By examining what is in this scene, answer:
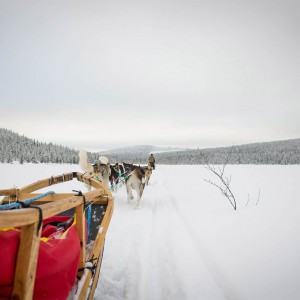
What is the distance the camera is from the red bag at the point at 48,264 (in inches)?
48.2

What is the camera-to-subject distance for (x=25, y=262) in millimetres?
1207

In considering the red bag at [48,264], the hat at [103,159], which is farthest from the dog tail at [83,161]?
the red bag at [48,264]

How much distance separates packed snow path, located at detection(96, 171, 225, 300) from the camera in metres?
2.68

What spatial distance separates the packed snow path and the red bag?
3.94 feet

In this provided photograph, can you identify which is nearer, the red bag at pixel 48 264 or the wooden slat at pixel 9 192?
the red bag at pixel 48 264

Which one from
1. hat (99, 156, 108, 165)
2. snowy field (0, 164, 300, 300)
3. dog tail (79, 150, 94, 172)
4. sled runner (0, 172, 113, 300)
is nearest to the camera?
sled runner (0, 172, 113, 300)

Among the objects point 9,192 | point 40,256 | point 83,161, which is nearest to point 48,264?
point 40,256

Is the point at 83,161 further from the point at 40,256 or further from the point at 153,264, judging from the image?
the point at 40,256

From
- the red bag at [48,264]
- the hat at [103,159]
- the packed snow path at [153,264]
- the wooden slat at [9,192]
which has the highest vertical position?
the hat at [103,159]

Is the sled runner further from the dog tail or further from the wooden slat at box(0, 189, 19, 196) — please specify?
the dog tail

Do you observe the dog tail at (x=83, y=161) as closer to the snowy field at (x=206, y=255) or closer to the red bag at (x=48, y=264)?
the snowy field at (x=206, y=255)

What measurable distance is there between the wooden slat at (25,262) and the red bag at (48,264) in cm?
5

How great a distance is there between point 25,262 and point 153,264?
2442 millimetres

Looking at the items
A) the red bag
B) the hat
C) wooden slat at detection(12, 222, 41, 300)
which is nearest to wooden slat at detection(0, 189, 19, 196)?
the red bag
